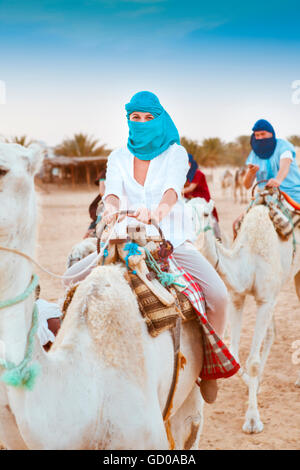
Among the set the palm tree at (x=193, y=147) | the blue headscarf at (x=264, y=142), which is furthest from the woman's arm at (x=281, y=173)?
the palm tree at (x=193, y=147)

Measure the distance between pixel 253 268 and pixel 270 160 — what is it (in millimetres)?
1485

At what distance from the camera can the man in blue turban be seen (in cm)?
527

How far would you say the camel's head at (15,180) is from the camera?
4.57ft

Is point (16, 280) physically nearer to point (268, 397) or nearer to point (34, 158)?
point (34, 158)

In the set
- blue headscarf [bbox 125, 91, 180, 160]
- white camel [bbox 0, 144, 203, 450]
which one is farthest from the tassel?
blue headscarf [bbox 125, 91, 180, 160]

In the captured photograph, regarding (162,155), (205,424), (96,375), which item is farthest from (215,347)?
(205,424)

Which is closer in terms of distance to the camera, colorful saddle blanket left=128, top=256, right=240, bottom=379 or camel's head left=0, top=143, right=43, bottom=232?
camel's head left=0, top=143, right=43, bottom=232

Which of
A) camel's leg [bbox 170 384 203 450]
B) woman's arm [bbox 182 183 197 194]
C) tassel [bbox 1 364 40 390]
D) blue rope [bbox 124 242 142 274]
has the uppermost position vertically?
blue rope [bbox 124 242 142 274]

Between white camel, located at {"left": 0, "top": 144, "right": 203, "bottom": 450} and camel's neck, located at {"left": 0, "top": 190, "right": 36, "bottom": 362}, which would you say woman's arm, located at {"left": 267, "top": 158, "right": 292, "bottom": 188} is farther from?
camel's neck, located at {"left": 0, "top": 190, "right": 36, "bottom": 362}

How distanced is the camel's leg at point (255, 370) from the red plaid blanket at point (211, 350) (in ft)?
5.67

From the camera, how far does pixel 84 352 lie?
1.81 meters

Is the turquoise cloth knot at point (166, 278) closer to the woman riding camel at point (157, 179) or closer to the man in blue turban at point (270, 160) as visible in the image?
the woman riding camel at point (157, 179)

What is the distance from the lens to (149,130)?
8.46ft

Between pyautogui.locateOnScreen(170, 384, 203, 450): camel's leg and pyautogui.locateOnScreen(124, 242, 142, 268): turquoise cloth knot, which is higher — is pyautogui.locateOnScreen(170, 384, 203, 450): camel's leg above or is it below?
below
